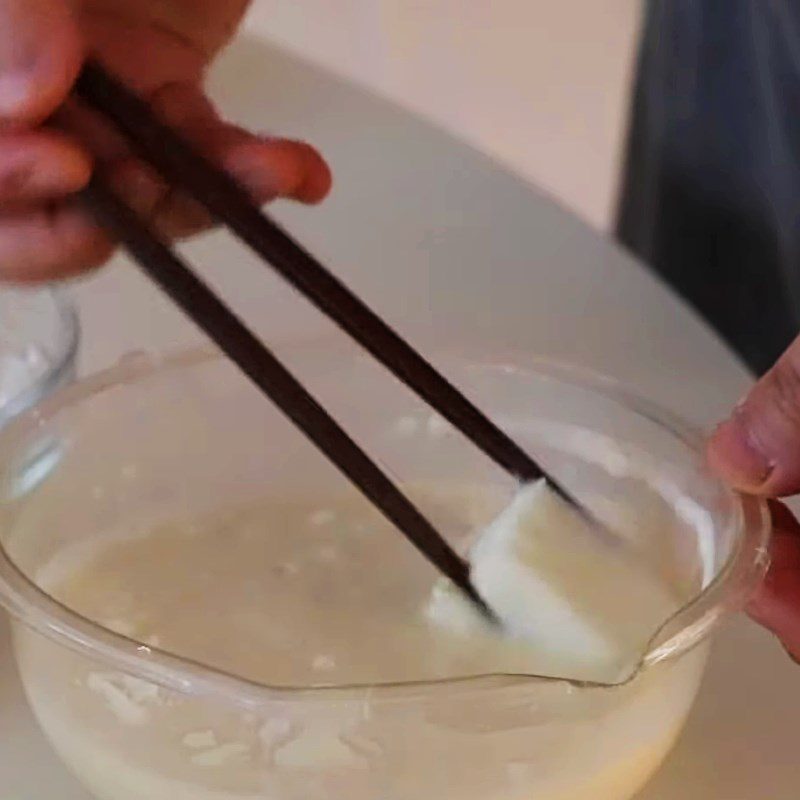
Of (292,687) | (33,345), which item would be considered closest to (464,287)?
(33,345)

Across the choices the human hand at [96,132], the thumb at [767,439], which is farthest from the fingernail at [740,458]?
the human hand at [96,132]

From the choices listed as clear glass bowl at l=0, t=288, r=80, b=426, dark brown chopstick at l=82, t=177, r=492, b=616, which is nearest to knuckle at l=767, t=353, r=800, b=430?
dark brown chopstick at l=82, t=177, r=492, b=616

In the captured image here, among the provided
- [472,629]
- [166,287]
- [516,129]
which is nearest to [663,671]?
[472,629]

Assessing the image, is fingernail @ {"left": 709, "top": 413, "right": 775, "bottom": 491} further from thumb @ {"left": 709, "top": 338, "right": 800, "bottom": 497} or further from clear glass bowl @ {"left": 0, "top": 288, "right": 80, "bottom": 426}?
clear glass bowl @ {"left": 0, "top": 288, "right": 80, "bottom": 426}

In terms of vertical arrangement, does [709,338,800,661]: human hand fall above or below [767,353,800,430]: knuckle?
below

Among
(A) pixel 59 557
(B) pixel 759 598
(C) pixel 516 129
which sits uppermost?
(B) pixel 759 598

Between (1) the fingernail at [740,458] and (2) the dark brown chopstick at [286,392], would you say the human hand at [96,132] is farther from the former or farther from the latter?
(1) the fingernail at [740,458]

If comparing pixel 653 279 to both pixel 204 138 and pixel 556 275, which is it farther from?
pixel 204 138
